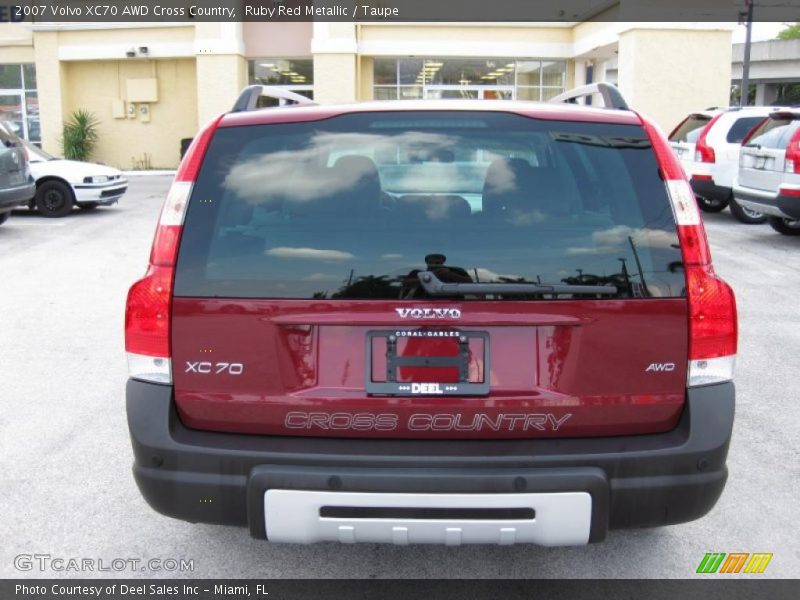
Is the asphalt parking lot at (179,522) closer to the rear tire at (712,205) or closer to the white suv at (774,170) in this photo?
the white suv at (774,170)

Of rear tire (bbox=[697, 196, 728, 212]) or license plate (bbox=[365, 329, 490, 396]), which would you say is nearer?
license plate (bbox=[365, 329, 490, 396])

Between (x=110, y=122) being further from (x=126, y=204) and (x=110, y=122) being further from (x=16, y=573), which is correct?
(x=16, y=573)

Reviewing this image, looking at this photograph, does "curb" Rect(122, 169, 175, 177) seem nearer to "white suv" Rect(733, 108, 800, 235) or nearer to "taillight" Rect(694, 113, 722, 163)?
"taillight" Rect(694, 113, 722, 163)

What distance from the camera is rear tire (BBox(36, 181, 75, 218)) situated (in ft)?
48.4

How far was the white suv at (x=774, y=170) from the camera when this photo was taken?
431 inches

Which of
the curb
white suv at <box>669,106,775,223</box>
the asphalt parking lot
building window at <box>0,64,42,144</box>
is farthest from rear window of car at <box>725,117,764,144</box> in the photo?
building window at <box>0,64,42,144</box>

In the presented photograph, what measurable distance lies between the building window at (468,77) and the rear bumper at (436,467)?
25.3m

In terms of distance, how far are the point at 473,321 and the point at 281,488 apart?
794mm

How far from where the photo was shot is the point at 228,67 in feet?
84.6

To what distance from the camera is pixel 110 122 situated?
90.9 feet

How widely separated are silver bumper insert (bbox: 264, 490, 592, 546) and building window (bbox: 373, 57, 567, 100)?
83.6 feet

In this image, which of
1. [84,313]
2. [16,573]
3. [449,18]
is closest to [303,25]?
[449,18]

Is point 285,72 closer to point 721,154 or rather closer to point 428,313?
point 721,154

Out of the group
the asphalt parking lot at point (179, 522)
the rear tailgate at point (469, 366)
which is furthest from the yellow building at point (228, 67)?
the rear tailgate at point (469, 366)
